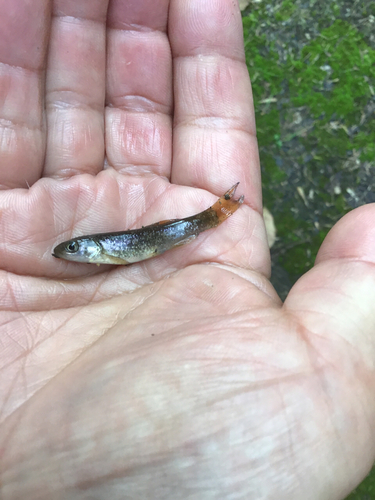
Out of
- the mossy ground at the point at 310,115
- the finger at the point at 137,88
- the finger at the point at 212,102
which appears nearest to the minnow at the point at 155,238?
the finger at the point at 212,102

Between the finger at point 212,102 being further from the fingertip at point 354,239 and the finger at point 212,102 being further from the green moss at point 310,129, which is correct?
the green moss at point 310,129

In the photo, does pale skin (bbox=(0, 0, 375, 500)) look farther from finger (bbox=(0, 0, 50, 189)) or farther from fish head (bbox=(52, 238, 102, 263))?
fish head (bbox=(52, 238, 102, 263))

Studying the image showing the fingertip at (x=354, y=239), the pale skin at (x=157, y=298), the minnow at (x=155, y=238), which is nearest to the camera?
the pale skin at (x=157, y=298)

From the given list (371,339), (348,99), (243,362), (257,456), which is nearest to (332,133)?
(348,99)

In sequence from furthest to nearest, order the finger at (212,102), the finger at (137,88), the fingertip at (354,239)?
1. the finger at (137,88)
2. the finger at (212,102)
3. the fingertip at (354,239)

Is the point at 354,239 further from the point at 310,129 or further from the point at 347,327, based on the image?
the point at 310,129
